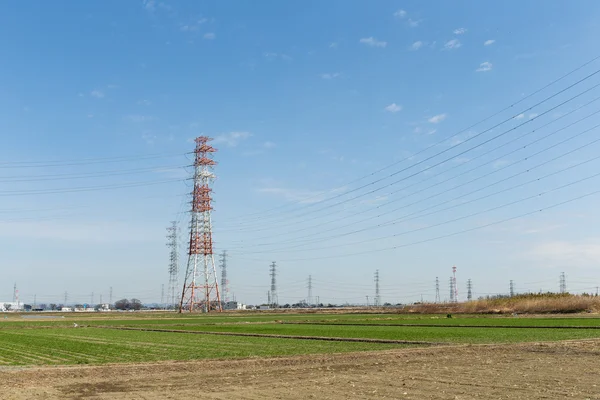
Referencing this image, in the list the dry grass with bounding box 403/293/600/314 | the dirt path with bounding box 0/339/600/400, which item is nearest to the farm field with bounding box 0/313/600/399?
the dirt path with bounding box 0/339/600/400

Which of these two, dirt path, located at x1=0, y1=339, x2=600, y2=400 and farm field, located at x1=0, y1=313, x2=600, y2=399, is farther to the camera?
farm field, located at x1=0, y1=313, x2=600, y2=399

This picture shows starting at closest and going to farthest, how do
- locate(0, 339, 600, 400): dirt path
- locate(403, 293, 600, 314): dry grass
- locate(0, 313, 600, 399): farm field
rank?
locate(0, 339, 600, 400): dirt path < locate(0, 313, 600, 399): farm field < locate(403, 293, 600, 314): dry grass

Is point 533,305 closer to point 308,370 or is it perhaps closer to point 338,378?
point 308,370

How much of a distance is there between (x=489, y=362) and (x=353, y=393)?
33.4 ft

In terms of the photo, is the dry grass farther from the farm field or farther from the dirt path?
the dirt path

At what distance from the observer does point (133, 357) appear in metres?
29.0

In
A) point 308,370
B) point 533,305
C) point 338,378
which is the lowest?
point 533,305

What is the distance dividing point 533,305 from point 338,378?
8882cm

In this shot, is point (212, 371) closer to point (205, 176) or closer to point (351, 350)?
point (351, 350)

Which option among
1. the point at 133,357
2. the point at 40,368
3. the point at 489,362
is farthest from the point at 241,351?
the point at 489,362

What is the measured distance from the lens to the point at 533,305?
9956 cm

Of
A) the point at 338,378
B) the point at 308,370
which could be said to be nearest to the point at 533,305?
the point at 308,370

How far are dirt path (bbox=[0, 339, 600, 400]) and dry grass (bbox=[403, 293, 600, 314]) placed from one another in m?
73.2

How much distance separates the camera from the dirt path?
56.1 feet
